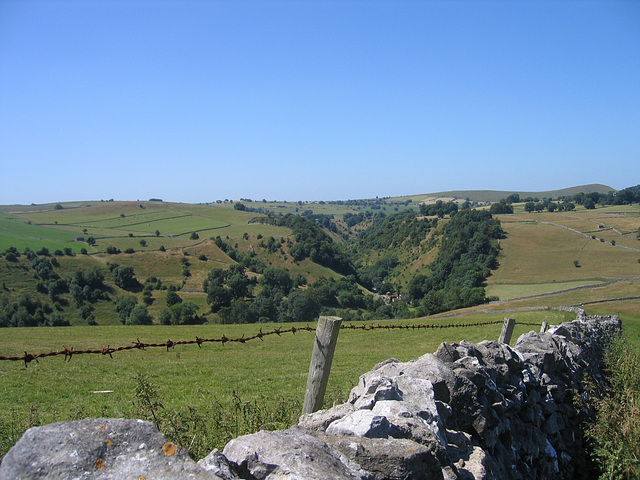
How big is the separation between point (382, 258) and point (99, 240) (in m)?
95.9

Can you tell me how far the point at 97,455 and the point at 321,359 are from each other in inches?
93.6

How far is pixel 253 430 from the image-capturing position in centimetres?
434

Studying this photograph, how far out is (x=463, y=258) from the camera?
11006 centimetres

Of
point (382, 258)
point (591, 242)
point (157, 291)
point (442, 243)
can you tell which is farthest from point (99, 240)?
point (591, 242)

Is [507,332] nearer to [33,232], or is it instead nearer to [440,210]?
[33,232]

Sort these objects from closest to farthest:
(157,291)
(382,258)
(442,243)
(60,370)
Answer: (60,370) → (157,291) → (442,243) → (382,258)

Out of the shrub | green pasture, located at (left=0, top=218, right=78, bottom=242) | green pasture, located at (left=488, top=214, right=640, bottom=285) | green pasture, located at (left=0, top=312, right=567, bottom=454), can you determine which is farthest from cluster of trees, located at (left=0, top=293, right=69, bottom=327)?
green pasture, located at (left=488, top=214, right=640, bottom=285)

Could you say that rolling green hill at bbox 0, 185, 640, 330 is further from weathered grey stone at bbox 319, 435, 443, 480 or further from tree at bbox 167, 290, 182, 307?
weathered grey stone at bbox 319, 435, 443, 480

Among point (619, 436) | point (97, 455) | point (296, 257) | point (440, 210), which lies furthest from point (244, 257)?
point (97, 455)

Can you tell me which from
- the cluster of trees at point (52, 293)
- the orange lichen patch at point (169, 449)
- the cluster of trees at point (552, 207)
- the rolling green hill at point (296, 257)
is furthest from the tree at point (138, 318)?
the cluster of trees at point (552, 207)

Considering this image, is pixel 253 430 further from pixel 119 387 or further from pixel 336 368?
pixel 336 368

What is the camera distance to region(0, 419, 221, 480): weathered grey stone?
2154mm

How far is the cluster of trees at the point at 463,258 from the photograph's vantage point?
95875 mm

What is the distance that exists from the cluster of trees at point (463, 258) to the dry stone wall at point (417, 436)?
258 feet
